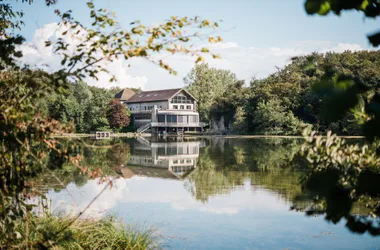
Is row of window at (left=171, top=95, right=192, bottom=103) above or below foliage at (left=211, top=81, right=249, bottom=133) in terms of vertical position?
above

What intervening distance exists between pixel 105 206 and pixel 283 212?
3.94 m

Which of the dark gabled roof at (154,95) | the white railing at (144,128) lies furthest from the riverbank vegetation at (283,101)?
the white railing at (144,128)

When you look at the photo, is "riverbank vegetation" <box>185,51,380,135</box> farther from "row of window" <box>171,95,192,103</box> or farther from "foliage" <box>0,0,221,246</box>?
"foliage" <box>0,0,221,246</box>

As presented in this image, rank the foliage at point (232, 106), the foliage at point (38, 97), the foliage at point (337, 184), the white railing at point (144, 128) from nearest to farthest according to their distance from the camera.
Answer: the foliage at point (337, 184), the foliage at point (38, 97), the foliage at point (232, 106), the white railing at point (144, 128)

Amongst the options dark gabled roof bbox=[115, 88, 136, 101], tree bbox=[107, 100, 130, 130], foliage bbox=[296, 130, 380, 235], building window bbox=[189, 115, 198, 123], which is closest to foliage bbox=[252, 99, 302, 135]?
building window bbox=[189, 115, 198, 123]

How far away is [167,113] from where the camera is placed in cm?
6153

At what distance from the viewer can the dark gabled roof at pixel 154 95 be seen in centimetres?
6329

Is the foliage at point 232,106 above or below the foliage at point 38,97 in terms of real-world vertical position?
above

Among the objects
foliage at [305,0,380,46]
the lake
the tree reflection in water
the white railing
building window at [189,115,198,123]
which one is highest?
building window at [189,115,198,123]

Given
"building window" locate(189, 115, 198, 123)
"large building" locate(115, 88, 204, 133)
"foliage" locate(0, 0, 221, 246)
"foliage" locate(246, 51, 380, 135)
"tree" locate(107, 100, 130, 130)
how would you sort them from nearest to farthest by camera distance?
"foliage" locate(0, 0, 221, 246) < "foliage" locate(246, 51, 380, 135) < "tree" locate(107, 100, 130, 130) < "large building" locate(115, 88, 204, 133) < "building window" locate(189, 115, 198, 123)

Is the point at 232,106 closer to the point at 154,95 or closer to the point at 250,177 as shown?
the point at 154,95

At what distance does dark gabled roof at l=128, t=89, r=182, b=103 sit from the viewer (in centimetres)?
6329

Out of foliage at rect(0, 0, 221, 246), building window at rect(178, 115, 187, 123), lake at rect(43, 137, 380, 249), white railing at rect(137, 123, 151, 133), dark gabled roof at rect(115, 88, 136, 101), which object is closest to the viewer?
foliage at rect(0, 0, 221, 246)

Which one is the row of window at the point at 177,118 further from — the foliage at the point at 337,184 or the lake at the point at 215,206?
the foliage at the point at 337,184
